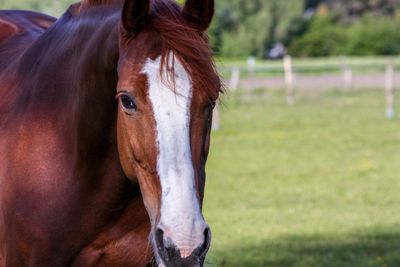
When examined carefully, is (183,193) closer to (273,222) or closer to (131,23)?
(131,23)

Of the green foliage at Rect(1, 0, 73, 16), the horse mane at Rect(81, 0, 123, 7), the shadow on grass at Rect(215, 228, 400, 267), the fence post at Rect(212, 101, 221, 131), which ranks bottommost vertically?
the fence post at Rect(212, 101, 221, 131)

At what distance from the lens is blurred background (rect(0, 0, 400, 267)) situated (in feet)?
26.2

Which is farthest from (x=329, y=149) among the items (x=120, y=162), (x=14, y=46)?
(x=120, y=162)

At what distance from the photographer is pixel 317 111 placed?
77.5 ft

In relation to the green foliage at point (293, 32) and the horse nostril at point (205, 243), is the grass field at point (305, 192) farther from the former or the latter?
the green foliage at point (293, 32)

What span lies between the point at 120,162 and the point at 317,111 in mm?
20445

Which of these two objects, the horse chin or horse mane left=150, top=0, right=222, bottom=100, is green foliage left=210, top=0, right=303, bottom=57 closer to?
horse mane left=150, top=0, right=222, bottom=100

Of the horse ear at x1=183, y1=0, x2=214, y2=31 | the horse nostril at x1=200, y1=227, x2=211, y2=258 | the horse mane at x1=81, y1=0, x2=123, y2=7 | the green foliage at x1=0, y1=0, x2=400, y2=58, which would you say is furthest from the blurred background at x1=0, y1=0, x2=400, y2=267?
the green foliage at x1=0, y1=0, x2=400, y2=58

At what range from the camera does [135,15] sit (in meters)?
3.11

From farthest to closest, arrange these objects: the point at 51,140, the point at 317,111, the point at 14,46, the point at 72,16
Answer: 1. the point at 317,111
2. the point at 14,46
3. the point at 72,16
4. the point at 51,140

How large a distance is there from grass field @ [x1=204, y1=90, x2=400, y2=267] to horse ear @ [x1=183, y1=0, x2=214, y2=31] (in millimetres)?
487

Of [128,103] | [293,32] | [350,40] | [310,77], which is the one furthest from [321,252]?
[293,32]

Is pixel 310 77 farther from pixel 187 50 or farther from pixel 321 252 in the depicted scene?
pixel 187 50

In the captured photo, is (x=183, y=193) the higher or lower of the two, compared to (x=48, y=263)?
higher
